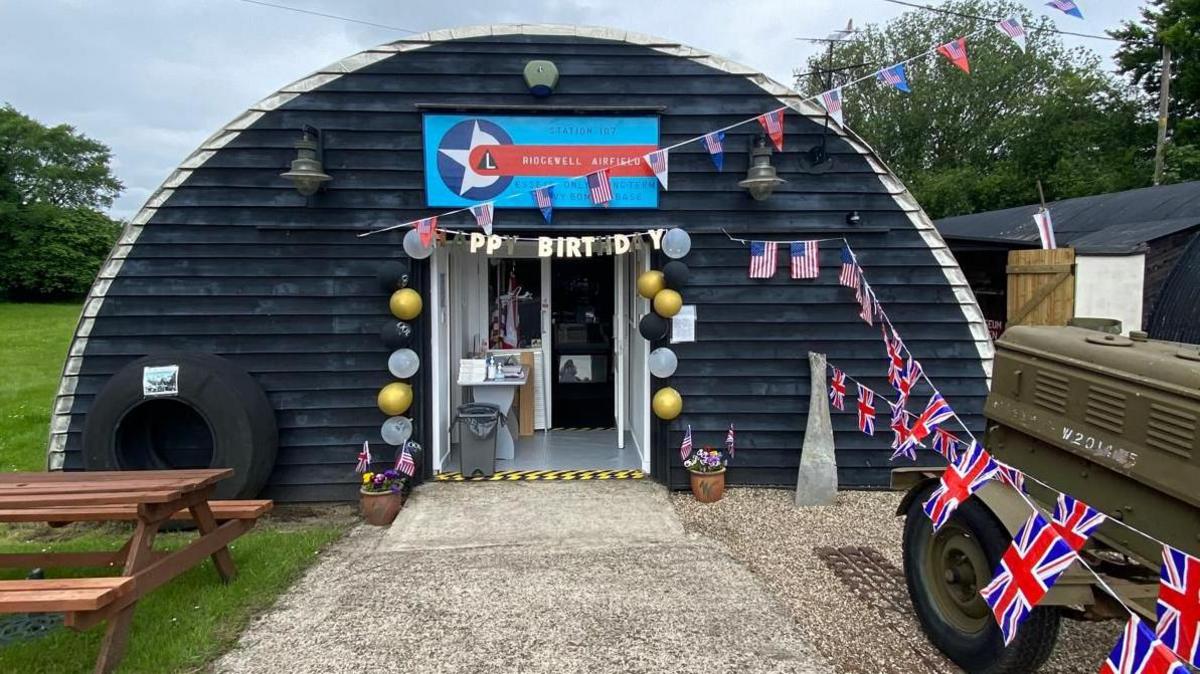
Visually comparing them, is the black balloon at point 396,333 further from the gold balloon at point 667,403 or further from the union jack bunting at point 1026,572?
the union jack bunting at point 1026,572

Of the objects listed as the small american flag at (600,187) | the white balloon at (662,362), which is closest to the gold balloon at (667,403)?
the white balloon at (662,362)

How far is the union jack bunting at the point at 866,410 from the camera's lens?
510 cm

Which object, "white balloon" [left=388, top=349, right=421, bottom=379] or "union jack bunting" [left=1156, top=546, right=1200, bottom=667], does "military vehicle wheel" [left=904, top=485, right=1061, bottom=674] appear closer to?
"union jack bunting" [left=1156, top=546, right=1200, bottom=667]

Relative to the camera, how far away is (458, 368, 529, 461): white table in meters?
6.02

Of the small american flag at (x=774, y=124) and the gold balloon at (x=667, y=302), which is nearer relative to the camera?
the small american flag at (x=774, y=124)

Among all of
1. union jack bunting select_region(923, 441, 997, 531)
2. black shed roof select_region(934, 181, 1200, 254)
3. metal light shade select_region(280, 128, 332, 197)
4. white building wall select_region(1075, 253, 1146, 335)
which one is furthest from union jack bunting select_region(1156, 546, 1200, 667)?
black shed roof select_region(934, 181, 1200, 254)

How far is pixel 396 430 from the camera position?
16.8 ft

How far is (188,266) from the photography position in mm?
5078

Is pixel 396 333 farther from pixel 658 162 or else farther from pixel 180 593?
pixel 658 162

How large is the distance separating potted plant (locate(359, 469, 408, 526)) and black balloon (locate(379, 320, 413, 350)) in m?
1.03

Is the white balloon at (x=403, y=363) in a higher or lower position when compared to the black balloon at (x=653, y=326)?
lower

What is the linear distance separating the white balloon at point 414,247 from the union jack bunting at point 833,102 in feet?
10.8

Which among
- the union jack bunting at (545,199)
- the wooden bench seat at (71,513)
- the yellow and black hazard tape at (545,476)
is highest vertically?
the union jack bunting at (545,199)

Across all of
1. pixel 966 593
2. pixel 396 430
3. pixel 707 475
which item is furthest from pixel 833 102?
pixel 396 430
